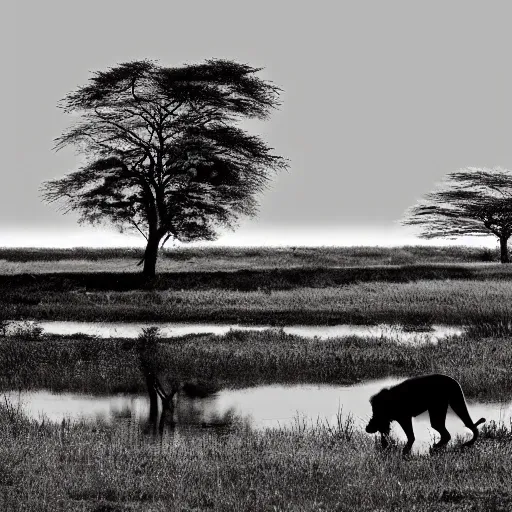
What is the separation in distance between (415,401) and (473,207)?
4611 cm

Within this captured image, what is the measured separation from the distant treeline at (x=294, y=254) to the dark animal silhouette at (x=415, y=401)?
40.8m

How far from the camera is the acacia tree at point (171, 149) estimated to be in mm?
34594

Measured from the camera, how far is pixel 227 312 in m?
26.2

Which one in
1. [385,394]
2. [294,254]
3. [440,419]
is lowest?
[440,419]

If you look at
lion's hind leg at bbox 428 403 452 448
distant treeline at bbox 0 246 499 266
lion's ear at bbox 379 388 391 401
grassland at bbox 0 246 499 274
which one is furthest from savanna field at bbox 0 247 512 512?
distant treeline at bbox 0 246 499 266

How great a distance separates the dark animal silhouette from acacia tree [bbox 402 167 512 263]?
1756 inches

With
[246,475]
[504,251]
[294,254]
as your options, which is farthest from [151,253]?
[246,475]

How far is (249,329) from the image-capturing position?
22.2 meters

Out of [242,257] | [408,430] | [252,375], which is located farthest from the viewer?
[242,257]

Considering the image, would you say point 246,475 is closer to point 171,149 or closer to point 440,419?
point 440,419

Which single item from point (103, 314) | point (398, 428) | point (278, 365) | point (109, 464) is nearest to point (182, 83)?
point (103, 314)

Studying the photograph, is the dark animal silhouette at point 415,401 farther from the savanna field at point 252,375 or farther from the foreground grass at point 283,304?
the foreground grass at point 283,304

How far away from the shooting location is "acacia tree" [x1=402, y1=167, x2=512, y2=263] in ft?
172

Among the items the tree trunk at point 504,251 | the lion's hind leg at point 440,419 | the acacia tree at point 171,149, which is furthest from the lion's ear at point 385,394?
the tree trunk at point 504,251
